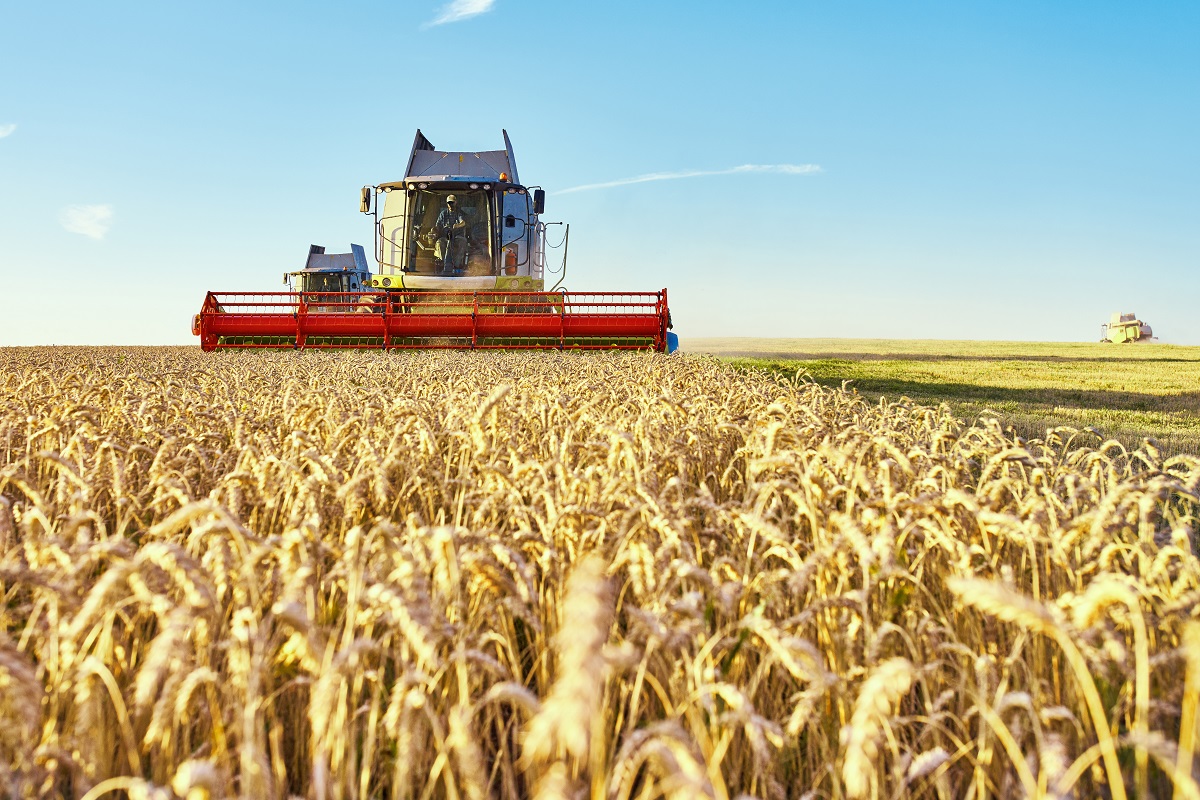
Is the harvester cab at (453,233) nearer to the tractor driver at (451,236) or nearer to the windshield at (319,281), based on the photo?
the tractor driver at (451,236)

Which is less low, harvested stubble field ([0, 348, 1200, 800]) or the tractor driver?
the tractor driver

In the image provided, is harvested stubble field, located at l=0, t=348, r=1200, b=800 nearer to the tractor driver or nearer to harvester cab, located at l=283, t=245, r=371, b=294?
the tractor driver

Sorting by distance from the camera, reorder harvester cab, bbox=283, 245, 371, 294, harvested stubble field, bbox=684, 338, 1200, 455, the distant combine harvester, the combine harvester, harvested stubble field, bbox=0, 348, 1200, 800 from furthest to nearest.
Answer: the distant combine harvester → harvester cab, bbox=283, 245, 371, 294 → the combine harvester → harvested stubble field, bbox=684, 338, 1200, 455 → harvested stubble field, bbox=0, 348, 1200, 800

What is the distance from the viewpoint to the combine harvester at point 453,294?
14.9 meters

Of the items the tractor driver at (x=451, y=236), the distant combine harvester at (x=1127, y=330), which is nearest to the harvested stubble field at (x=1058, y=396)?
the tractor driver at (x=451, y=236)

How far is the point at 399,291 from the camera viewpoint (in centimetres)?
1614

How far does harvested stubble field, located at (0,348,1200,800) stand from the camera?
1251mm

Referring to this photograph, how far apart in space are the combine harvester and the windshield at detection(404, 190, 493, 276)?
2 cm

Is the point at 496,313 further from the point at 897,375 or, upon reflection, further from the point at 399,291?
the point at 897,375

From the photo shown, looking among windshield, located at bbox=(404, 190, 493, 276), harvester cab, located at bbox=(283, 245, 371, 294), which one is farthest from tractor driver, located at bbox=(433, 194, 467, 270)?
harvester cab, located at bbox=(283, 245, 371, 294)

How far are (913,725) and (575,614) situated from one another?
1685mm

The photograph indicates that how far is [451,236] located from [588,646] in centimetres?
1647

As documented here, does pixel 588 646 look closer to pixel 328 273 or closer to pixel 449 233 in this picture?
pixel 449 233

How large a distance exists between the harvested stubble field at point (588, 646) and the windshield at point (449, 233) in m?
13.4
